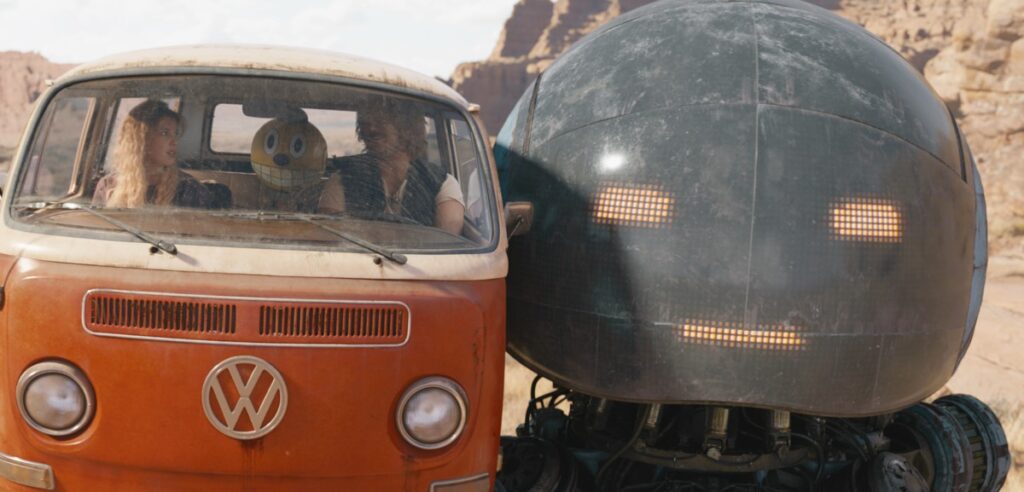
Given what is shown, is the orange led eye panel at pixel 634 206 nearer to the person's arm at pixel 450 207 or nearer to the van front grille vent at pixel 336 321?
the person's arm at pixel 450 207

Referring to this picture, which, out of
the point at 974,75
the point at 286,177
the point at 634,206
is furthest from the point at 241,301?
the point at 974,75

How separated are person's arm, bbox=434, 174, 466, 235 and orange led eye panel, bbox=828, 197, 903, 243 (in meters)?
1.36

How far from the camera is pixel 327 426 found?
3.14 meters

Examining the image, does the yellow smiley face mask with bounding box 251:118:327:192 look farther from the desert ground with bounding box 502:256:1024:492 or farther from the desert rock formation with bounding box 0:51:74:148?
the desert rock formation with bounding box 0:51:74:148

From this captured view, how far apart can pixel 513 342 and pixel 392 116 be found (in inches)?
43.7

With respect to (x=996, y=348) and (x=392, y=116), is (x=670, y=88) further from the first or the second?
(x=996, y=348)

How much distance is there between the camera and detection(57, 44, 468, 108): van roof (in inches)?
144

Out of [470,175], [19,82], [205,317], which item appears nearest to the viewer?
[205,317]

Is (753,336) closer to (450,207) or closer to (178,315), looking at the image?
(450,207)

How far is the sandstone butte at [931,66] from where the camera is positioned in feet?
99.2

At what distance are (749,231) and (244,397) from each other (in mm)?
1836

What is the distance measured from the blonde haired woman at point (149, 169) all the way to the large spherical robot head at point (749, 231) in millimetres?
1361

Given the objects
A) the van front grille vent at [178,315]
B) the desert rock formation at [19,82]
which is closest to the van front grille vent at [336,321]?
the van front grille vent at [178,315]

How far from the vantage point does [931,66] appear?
42.1 meters
